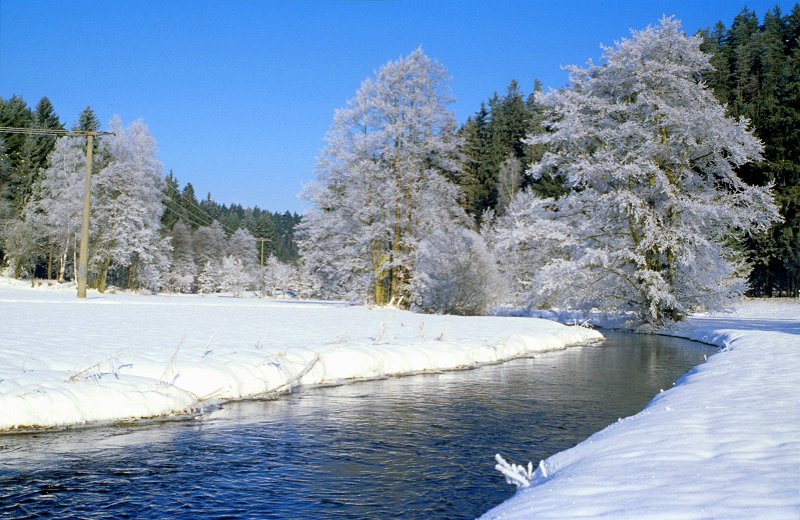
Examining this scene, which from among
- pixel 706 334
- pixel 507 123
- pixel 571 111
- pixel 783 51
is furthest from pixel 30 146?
pixel 783 51

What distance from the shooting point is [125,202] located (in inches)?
1784

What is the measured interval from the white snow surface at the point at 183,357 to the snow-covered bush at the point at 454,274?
8.31 meters

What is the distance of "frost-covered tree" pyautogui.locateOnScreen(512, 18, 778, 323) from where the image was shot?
2373 cm

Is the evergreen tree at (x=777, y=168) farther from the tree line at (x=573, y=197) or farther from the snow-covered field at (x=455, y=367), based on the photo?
the snow-covered field at (x=455, y=367)

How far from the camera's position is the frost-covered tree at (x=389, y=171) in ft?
98.9

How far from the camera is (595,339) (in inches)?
939

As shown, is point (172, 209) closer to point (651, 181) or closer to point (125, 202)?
point (125, 202)

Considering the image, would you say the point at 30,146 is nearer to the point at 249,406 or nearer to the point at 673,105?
the point at 673,105

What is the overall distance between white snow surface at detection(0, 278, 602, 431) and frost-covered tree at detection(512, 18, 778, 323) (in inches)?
202

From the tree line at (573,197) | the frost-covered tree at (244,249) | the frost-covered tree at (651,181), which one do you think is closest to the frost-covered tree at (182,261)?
the frost-covered tree at (244,249)

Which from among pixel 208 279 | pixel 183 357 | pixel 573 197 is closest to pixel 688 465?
pixel 183 357

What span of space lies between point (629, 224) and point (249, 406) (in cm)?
1957

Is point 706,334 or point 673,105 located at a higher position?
point 673,105

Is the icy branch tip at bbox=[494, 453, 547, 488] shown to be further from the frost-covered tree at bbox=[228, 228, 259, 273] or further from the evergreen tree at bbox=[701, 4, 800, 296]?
the frost-covered tree at bbox=[228, 228, 259, 273]
